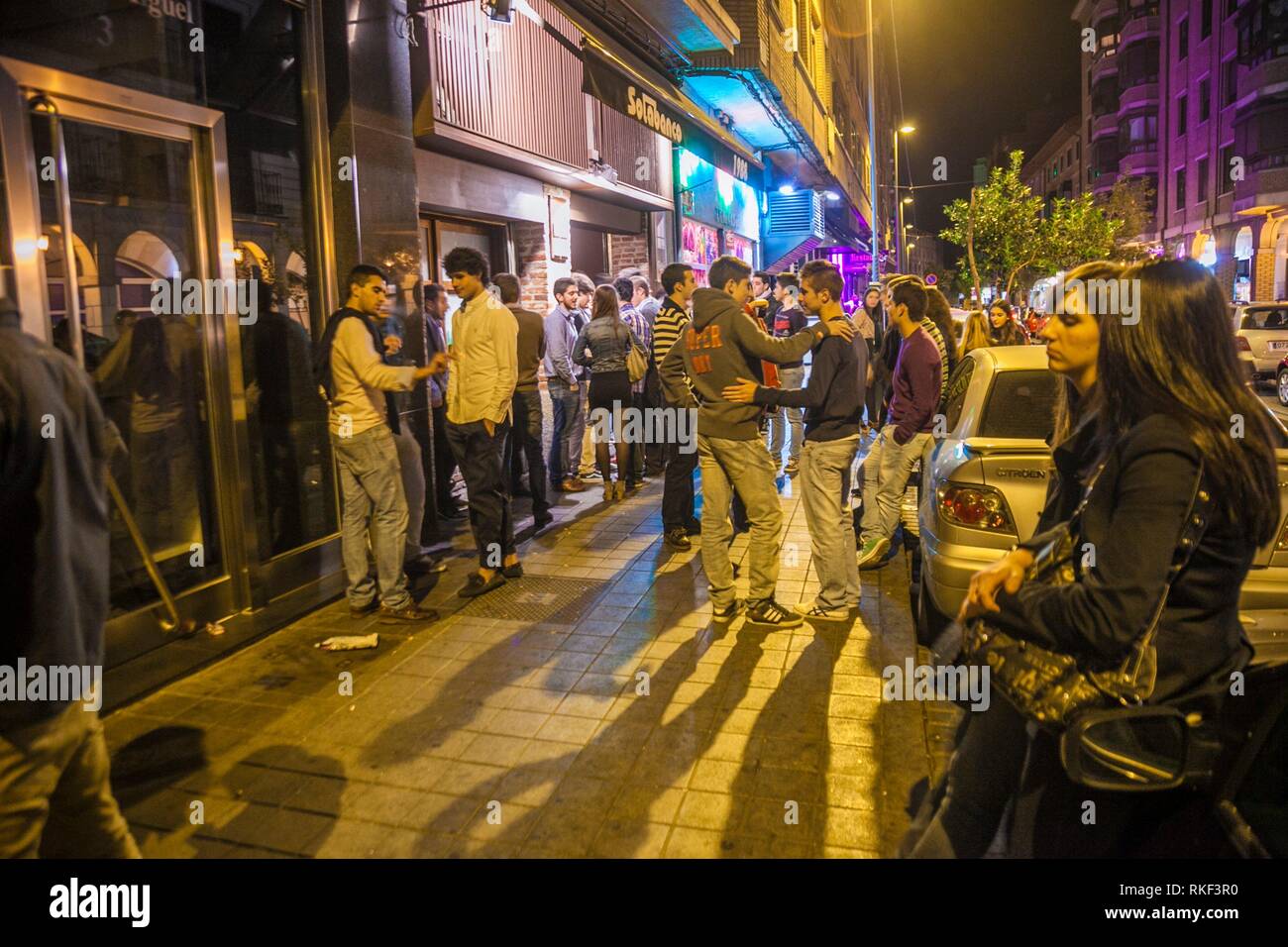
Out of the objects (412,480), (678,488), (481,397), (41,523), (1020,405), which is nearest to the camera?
(41,523)

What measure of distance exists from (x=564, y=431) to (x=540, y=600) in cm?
385

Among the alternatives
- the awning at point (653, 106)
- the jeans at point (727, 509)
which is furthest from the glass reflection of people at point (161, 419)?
the awning at point (653, 106)

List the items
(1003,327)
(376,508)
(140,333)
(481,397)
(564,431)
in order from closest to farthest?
(140,333) < (376,508) < (481,397) < (564,431) < (1003,327)

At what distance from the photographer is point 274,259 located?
627cm

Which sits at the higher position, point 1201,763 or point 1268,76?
point 1268,76

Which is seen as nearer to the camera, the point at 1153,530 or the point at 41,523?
the point at 1153,530

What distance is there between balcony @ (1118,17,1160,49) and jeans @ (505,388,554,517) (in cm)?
5798

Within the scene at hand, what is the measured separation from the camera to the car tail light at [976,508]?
4.83m

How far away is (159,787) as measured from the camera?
153 inches

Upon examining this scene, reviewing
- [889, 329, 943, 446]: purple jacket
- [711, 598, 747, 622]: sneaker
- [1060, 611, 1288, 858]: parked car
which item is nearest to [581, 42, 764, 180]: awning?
[889, 329, 943, 446]: purple jacket

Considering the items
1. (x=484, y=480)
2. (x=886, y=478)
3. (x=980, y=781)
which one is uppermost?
(x=484, y=480)

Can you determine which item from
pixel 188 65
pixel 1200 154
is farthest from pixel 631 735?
pixel 1200 154

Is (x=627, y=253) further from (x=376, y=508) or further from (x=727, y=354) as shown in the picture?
(x=376, y=508)

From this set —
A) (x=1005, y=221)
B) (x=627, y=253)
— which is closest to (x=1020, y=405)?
(x=627, y=253)
